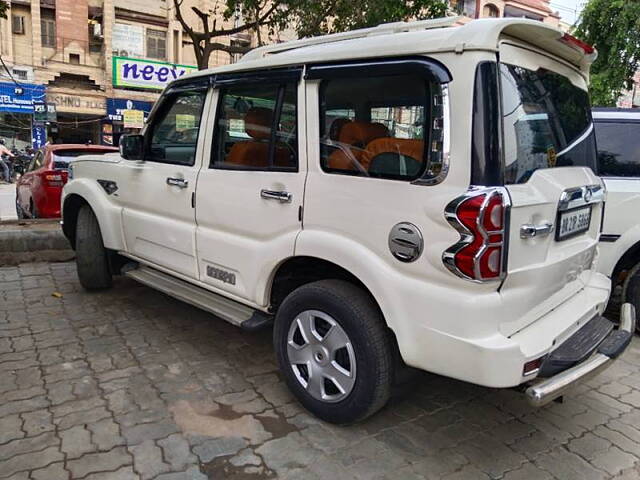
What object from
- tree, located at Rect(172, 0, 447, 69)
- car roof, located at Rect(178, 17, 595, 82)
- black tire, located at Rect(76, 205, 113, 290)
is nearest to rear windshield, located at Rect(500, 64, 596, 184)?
car roof, located at Rect(178, 17, 595, 82)

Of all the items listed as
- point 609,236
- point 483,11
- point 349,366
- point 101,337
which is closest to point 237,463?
point 349,366

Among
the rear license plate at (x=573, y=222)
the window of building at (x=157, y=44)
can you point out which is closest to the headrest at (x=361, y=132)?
the rear license plate at (x=573, y=222)

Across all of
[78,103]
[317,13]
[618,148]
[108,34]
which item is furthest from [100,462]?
[108,34]

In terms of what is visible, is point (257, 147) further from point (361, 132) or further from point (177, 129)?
point (177, 129)

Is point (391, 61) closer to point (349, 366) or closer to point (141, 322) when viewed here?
point (349, 366)

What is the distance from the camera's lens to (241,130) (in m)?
3.34

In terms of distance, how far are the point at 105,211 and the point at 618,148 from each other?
4466 mm

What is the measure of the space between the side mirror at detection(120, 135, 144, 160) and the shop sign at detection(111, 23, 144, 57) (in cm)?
2204

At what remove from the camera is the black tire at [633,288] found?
4.20m

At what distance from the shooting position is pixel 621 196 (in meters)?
4.29

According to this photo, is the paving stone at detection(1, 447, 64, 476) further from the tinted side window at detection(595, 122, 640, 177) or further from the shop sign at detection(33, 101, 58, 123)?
the shop sign at detection(33, 101, 58, 123)

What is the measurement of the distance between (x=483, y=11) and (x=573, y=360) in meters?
31.4

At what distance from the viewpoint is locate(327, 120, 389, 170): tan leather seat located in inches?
105

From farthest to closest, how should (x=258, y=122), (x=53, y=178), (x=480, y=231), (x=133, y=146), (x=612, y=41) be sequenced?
(x=612, y=41) < (x=53, y=178) < (x=133, y=146) < (x=258, y=122) < (x=480, y=231)
